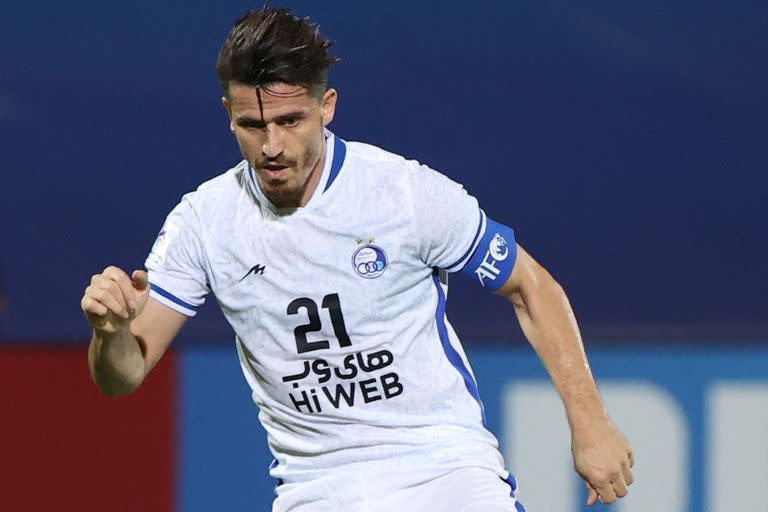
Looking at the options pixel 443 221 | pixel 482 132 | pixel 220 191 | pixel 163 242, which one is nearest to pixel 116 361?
pixel 163 242

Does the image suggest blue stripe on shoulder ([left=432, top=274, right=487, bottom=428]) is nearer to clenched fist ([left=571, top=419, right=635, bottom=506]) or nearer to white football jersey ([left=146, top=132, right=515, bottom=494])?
white football jersey ([left=146, top=132, right=515, bottom=494])

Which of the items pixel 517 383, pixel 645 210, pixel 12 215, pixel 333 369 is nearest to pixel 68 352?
pixel 12 215

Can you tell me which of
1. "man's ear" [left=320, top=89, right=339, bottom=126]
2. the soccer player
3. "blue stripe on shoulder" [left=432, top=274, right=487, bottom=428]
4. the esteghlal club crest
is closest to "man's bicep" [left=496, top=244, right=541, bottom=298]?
the soccer player

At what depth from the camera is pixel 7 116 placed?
177 inches

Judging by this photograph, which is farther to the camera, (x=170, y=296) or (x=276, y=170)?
(x=170, y=296)

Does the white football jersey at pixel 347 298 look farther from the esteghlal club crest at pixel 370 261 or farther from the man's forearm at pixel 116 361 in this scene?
the man's forearm at pixel 116 361

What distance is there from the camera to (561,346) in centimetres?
252

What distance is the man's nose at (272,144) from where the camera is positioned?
244cm

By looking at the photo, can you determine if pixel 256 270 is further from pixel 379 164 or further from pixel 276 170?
pixel 379 164

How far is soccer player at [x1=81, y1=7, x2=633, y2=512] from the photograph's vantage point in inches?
97.9

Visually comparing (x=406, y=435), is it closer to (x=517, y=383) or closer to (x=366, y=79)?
(x=517, y=383)

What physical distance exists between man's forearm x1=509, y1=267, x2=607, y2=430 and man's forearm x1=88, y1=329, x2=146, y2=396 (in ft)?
2.37

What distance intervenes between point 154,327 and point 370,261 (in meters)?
0.43

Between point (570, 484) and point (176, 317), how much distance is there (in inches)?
57.3
